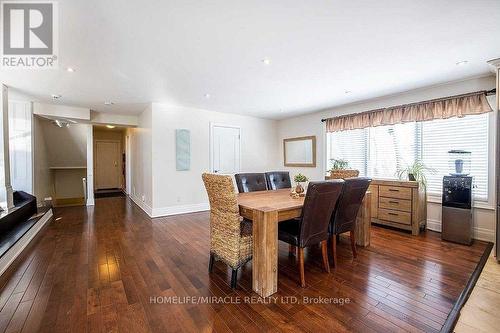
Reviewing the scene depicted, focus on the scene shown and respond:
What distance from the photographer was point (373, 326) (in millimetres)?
1551

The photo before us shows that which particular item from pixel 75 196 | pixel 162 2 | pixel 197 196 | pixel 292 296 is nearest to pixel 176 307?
pixel 292 296

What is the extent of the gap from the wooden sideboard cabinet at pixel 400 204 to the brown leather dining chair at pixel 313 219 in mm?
2194

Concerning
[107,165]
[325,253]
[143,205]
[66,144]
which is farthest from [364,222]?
[107,165]

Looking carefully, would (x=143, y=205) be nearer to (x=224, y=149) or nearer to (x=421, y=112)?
(x=224, y=149)

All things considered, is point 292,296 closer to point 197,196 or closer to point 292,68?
point 292,68

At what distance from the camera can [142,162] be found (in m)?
5.34

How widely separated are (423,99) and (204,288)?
173 inches

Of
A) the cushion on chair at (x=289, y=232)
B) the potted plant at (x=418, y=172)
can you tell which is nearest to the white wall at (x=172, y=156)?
the cushion on chair at (x=289, y=232)

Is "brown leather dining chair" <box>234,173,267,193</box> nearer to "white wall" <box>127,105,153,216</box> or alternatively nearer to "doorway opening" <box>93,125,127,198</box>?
"white wall" <box>127,105,153,216</box>

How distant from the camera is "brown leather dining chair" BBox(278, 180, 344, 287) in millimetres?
1934

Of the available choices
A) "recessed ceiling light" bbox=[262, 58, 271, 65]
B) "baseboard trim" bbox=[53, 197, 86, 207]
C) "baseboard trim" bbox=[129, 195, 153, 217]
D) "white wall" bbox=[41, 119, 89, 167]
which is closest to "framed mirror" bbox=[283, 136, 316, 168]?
"recessed ceiling light" bbox=[262, 58, 271, 65]

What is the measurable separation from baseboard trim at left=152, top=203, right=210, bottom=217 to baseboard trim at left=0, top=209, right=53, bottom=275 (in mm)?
1793

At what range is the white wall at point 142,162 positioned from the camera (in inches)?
185

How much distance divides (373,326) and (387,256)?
4.67 feet
